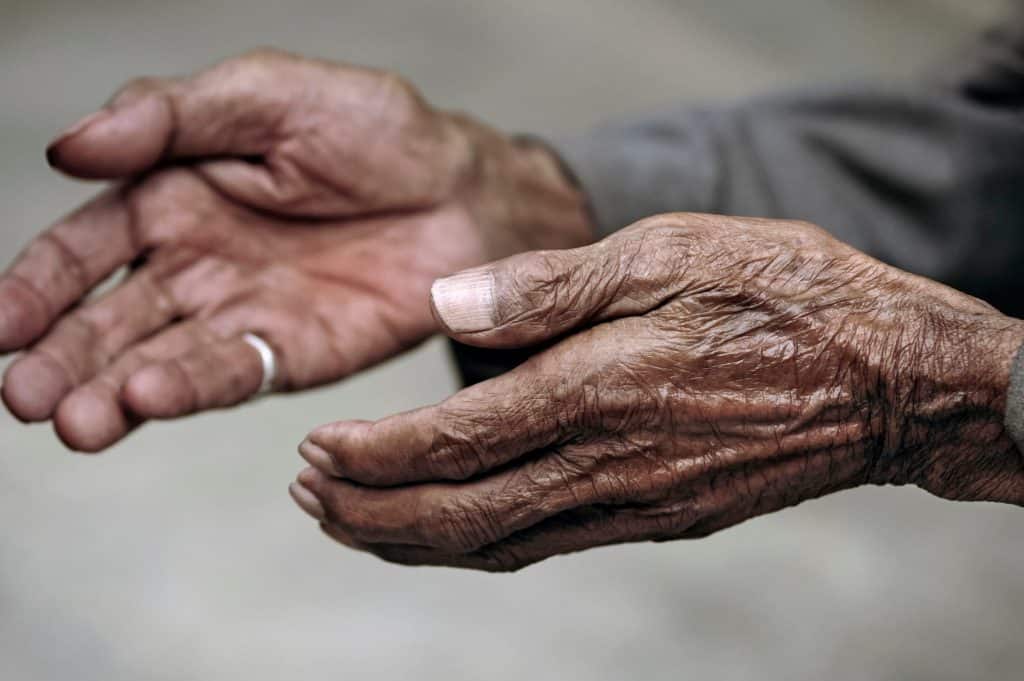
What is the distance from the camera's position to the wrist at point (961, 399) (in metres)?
0.84

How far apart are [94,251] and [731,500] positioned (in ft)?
2.20

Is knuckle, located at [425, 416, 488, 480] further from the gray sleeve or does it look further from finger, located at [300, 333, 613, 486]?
the gray sleeve

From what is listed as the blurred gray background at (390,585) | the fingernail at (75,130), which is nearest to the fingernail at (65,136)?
the fingernail at (75,130)

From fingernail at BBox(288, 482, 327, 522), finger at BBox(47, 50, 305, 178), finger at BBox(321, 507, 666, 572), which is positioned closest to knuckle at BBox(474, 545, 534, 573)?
finger at BBox(321, 507, 666, 572)

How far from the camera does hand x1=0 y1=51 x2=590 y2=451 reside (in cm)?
108

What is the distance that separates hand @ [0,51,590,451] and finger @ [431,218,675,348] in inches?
13.5

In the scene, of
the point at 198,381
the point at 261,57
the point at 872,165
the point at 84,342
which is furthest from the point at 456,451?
the point at 872,165

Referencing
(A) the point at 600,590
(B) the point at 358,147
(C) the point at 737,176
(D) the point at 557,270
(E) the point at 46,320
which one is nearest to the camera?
(D) the point at 557,270

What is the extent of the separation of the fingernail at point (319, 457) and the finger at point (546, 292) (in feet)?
0.45

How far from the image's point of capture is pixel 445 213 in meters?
1.31

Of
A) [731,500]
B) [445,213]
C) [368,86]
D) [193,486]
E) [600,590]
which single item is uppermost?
[368,86]

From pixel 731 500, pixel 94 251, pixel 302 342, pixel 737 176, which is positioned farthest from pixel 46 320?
pixel 737 176

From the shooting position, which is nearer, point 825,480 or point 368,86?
point 825,480

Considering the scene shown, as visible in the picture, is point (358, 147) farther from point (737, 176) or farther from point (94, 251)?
point (737, 176)
